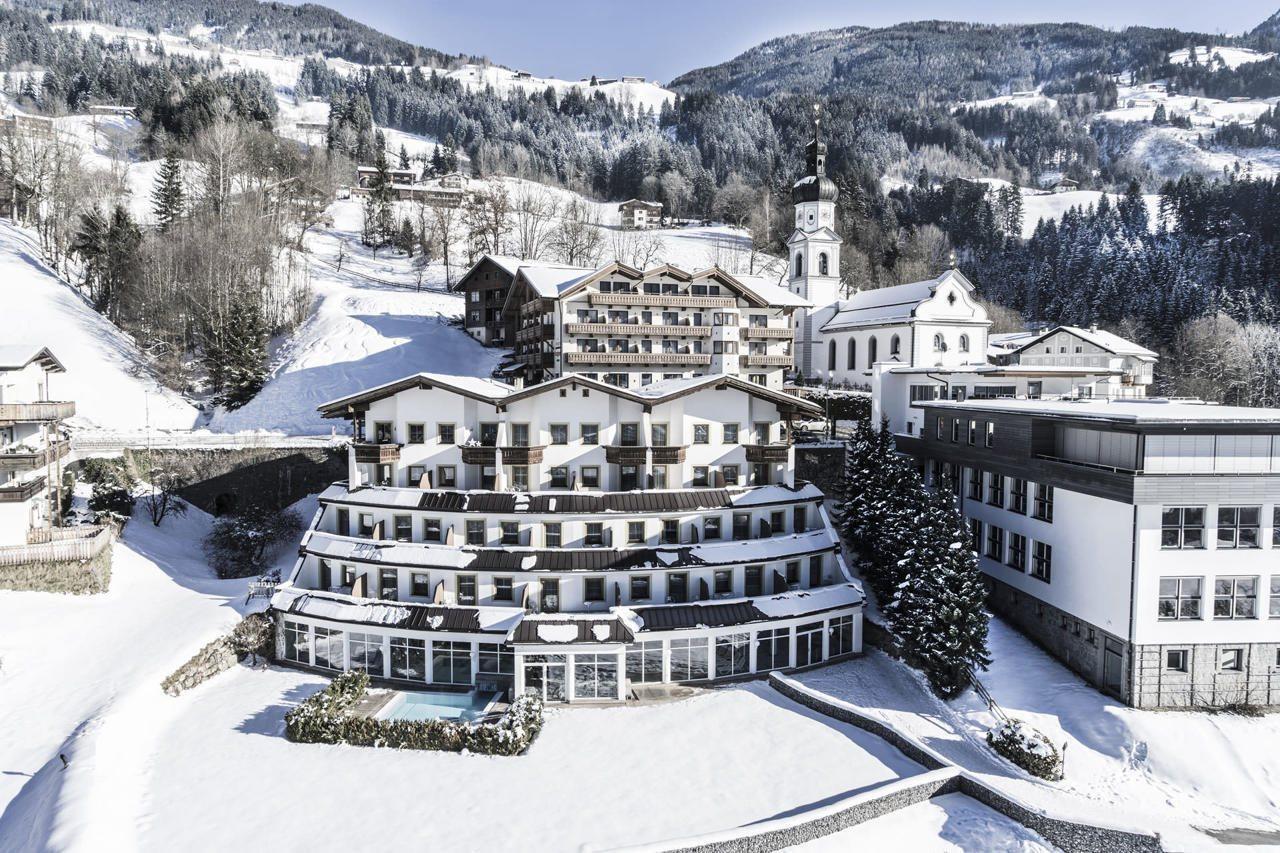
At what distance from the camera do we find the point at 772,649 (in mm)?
28328

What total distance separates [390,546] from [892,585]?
65.0 feet

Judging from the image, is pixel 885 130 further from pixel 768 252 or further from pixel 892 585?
pixel 892 585

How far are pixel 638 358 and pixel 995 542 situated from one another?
24.0 m

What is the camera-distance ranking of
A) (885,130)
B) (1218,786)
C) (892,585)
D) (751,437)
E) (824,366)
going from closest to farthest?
(1218,786)
(892,585)
(751,437)
(824,366)
(885,130)

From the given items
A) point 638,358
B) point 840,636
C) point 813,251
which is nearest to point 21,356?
point 638,358

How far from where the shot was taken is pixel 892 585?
30.0 meters

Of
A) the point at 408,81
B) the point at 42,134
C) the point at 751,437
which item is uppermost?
the point at 408,81

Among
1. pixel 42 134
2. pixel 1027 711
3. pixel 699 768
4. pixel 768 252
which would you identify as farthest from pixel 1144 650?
pixel 42 134

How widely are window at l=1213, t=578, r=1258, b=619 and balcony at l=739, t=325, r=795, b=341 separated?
29677mm

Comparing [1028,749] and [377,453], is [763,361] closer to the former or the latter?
[377,453]

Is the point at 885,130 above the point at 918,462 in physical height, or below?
above

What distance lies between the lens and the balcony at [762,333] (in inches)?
1980

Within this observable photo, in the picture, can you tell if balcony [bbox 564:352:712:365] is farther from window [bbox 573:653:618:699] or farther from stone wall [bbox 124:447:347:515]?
window [bbox 573:653:618:699]

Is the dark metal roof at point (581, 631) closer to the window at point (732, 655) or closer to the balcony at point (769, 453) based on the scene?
the window at point (732, 655)
